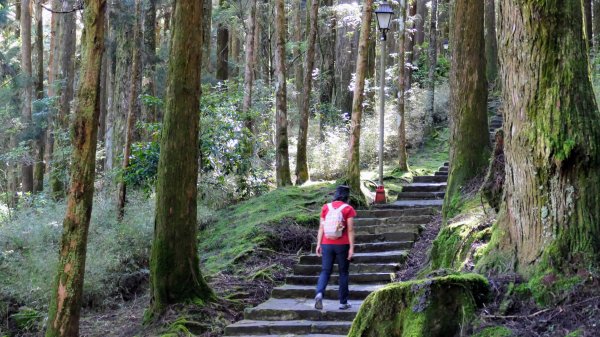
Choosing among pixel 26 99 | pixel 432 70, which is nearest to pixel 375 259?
pixel 432 70

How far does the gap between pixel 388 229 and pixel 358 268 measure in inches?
80.3

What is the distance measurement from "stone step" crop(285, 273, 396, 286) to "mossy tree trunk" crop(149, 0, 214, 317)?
223 centimetres

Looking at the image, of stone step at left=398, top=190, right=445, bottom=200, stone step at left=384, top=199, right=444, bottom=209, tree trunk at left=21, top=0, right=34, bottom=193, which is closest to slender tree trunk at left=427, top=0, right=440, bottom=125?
stone step at left=398, top=190, right=445, bottom=200

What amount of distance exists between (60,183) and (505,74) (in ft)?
74.1

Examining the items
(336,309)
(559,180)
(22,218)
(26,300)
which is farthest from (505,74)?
(22,218)

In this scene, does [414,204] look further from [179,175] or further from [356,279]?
[179,175]

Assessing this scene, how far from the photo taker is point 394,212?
16.4m

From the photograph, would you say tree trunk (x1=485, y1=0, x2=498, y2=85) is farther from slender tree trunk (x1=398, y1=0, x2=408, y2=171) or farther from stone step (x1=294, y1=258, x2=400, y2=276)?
stone step (x1=294, y1=258, x2=400, y2=276)

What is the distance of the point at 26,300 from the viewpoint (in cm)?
1409

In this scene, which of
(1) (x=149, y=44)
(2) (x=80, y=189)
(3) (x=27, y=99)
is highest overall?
(1) (x=149, y=44)

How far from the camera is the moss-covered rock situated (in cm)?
618

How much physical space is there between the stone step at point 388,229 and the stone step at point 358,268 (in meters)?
1.54

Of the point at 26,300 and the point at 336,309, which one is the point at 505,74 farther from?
the point at 26,300

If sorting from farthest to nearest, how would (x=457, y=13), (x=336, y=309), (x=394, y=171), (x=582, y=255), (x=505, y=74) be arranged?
1. (x=394, y=171)
2. (x=457, y=13)
3. (x=336, y=309)
4. (x=505, y=74)
5. (x=582, y=255)
